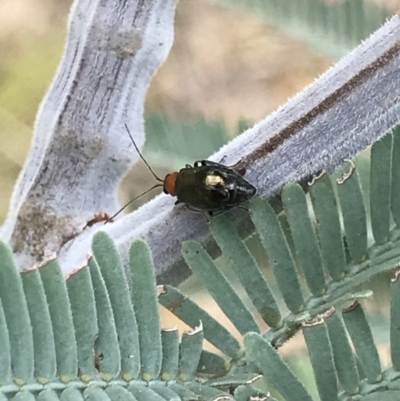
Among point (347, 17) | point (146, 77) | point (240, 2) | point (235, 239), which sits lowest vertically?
point (235, 239)

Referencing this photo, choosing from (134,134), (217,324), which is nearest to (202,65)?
(134,134)

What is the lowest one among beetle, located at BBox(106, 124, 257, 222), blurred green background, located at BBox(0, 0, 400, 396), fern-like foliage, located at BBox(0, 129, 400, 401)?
fern-like foliage, located at BBox(0, 129, 400, 401)

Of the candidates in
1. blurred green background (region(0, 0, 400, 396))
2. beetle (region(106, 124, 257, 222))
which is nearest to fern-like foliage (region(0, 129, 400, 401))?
beetle (region(106, 124, 257, 222))

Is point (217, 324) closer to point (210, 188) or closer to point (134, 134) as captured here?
point (210, 188)

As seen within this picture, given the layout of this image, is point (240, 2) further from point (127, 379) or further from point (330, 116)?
point (127, 379)

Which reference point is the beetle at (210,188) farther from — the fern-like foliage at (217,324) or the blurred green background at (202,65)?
the blurred green background at (202,65)

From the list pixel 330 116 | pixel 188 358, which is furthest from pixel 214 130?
pixel 188 358

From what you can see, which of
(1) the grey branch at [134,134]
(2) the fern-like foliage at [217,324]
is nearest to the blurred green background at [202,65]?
(1) the grey branch at [134,134]

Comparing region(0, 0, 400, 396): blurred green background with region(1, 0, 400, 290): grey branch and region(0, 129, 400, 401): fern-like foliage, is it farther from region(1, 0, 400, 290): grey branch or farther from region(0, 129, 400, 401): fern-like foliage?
region(0, 129, 400, 401): fern-like foliage
